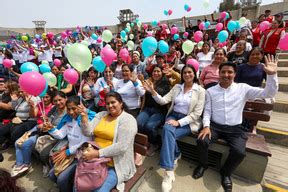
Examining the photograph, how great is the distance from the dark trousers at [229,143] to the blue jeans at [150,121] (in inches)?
31.1

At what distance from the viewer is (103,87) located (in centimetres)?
346

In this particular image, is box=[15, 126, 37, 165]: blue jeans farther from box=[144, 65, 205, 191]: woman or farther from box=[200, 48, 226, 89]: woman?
box=[200, 48, 226, 89]: woman

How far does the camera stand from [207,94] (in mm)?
2412

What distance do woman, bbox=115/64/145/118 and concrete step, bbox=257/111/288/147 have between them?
2.36 m

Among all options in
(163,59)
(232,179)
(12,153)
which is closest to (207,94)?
Result: (232,179)

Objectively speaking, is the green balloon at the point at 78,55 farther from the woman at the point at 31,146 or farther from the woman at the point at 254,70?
the woman at the point at 254,70

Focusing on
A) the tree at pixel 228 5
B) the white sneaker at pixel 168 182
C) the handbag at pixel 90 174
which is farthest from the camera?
the tree at pixel 228 5

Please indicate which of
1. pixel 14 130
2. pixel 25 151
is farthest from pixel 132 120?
pixel 14 130

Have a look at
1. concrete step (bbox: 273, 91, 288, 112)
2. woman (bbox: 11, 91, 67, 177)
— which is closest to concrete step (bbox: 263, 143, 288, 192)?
concrete step (bbox: 273, 91, 288, 112)

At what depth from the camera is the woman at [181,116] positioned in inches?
82.7

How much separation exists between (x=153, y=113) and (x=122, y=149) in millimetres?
1389

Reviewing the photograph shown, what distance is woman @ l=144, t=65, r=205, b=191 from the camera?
2102 millimetres

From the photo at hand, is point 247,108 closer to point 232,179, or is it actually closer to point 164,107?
point 232,179

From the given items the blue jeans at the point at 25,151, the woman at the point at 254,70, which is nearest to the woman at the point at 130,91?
the blue jeans at the point at 25,151
